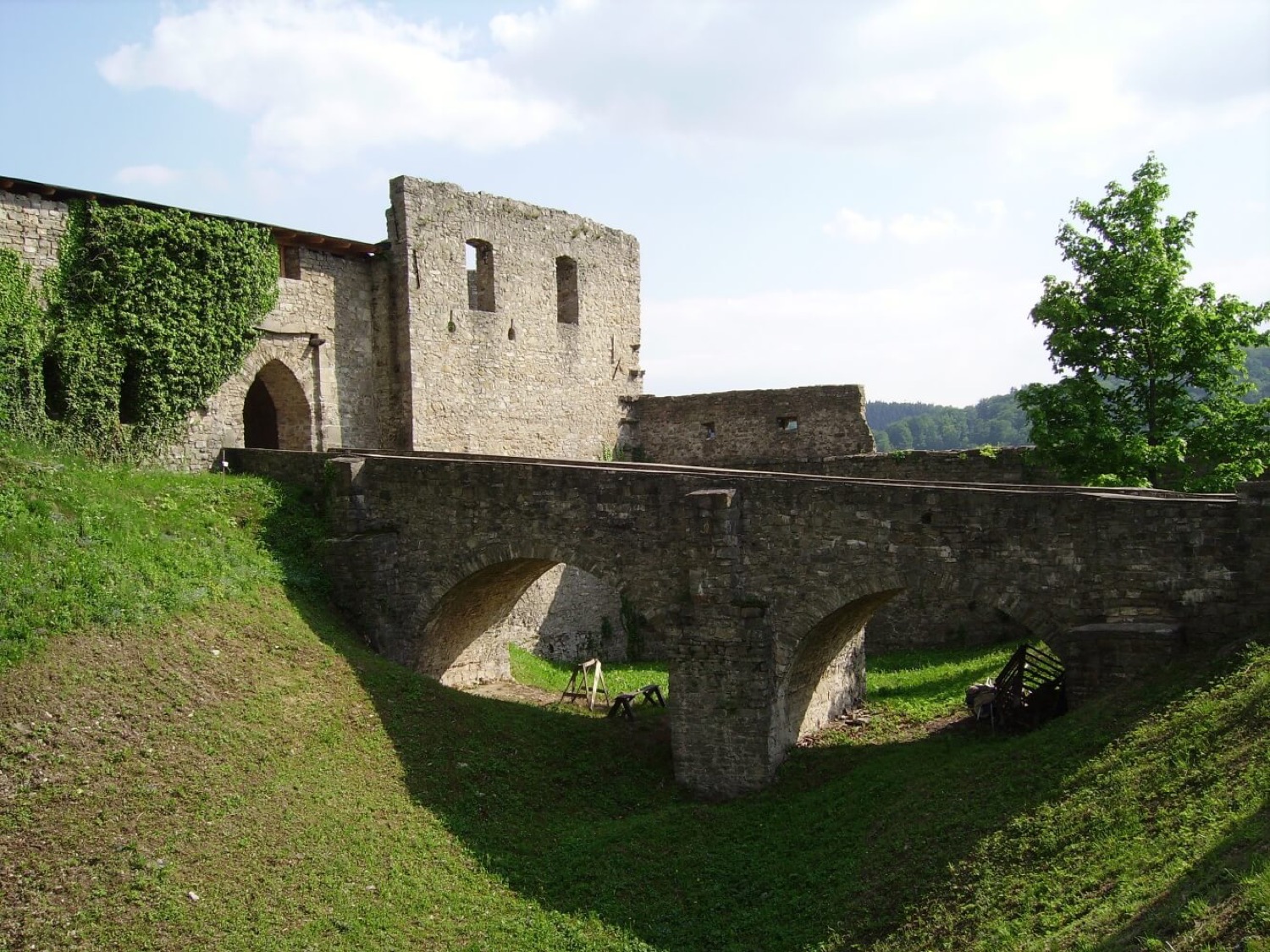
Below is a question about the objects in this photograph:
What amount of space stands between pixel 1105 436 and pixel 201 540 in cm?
1400

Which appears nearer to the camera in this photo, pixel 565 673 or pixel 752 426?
pixel 565 673

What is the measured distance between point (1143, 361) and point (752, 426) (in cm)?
1012

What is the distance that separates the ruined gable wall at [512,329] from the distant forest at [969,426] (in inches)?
2678

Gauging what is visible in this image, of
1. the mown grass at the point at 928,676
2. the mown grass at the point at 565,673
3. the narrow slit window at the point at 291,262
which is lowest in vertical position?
the mown grass at the point at 565,673

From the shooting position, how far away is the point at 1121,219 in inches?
685

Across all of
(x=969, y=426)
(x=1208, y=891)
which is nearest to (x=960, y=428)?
(x=969, y=426)

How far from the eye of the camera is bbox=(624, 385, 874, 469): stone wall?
80.9 feet

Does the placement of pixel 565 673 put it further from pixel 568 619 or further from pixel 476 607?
pixel 476 607

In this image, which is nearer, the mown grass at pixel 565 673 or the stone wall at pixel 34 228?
the stone wall at pixel 34 228

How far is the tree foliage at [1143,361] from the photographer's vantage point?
54.2ft

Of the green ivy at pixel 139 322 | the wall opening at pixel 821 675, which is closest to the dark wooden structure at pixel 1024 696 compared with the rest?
the wall opening at pixel 821 675

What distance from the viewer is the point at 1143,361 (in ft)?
56.2

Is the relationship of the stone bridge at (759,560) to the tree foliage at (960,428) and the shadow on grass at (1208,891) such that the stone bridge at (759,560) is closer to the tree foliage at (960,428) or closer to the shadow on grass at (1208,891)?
the shadow on grass at (1208,891)

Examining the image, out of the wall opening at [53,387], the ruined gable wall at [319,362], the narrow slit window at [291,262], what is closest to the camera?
the wall opening at [53,387]
